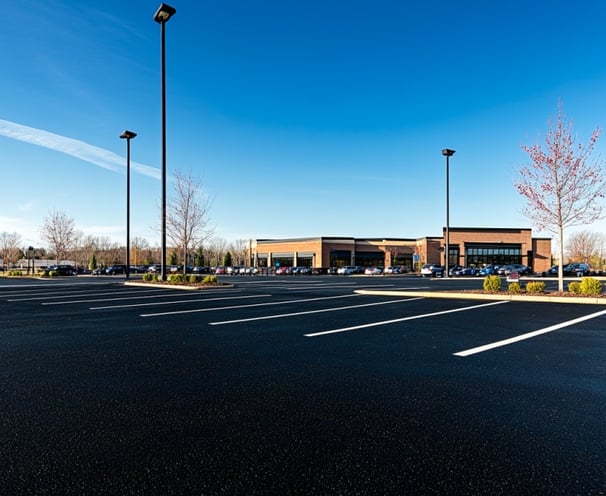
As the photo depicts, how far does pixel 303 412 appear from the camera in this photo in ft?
11.5

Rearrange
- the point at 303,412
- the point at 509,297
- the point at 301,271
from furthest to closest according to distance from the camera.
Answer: the point at 301,271 → the point at 509,297 → the point at 303,412

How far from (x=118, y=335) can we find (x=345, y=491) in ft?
20.4

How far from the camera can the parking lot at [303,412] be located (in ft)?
8.04

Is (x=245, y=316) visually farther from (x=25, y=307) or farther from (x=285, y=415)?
(x=25, y=307)

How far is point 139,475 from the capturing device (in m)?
2.46

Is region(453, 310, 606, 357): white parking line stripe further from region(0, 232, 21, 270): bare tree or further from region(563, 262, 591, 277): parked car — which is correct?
region(0, 232, 21, 270): bare tree

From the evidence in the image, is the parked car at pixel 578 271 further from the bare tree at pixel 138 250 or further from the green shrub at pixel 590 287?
the bare tree at pixel 138 250

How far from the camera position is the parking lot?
8.04 ft

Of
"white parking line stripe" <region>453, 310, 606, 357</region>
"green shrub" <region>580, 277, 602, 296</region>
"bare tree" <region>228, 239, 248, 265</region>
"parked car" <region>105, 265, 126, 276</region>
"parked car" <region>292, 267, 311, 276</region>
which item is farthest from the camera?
"bare tree" <region>228, 239, 248, 265</region>

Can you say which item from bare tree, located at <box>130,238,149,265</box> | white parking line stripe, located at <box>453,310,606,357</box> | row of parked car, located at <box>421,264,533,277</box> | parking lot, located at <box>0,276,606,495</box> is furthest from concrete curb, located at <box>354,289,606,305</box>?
bare tree, located at <box>130,238,149,265</box>

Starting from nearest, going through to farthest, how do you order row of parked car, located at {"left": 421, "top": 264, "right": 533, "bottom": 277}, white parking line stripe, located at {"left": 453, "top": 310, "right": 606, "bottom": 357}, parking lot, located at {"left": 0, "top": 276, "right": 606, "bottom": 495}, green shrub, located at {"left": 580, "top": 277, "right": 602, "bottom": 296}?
parking lot, located at {"left": 0, "top": 276, "right": 606, "bottom": 495}
white parking line stripe, located at {"left": 453, "top": 310, "right": 606, "bottom": 357}
green shrub, located at {"left": 580, "top": 277, "right": 602, "bottom": 296}
row of parked car, located at {"left": 421, "top": 264, "right": 533, "bottom": 277}

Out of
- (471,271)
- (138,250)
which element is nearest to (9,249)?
(138,250)

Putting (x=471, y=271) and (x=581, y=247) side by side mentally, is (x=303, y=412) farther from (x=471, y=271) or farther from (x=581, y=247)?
(x=581, y=247)

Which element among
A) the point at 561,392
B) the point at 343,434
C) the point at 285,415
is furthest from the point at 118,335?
the point at 561,392
